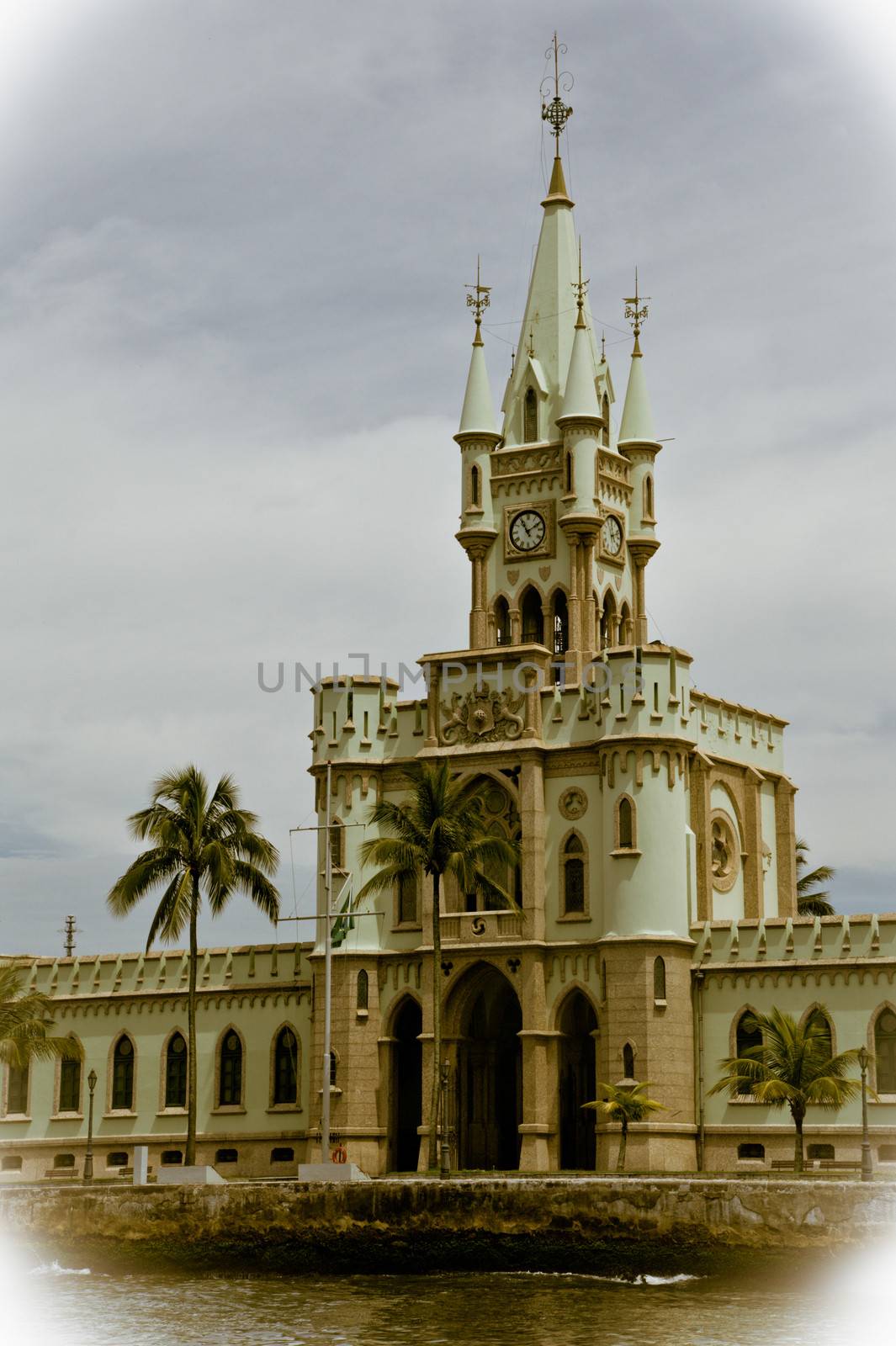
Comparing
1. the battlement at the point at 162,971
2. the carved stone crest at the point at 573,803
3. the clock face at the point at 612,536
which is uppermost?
the clock face at the point at 612,536

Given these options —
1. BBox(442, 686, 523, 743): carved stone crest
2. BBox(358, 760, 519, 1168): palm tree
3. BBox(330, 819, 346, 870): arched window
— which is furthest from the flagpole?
BBox(442, 686, 523, 743): carved stone crest

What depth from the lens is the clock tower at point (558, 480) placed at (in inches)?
2844

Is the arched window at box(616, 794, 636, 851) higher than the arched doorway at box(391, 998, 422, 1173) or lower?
higher

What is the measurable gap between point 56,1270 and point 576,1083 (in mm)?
17945

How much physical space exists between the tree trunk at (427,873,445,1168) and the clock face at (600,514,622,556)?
15070 millimetres

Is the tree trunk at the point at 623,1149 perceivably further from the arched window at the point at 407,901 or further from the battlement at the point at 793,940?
the arched window at the point at 407,901

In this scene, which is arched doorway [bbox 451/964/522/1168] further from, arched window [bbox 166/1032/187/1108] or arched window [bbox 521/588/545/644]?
arched window [bbox 521/588/545/644]

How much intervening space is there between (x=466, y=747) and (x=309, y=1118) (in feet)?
41.6

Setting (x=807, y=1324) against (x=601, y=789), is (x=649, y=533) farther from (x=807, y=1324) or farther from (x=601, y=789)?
(x=807, y=1324)

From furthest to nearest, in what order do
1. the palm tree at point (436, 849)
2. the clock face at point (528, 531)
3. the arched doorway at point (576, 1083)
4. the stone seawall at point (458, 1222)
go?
the clock face at point (528, 531)
the arched doorway at point (576, 1083)
the palm tree at point (436, 849)
the stone seawall at point (458, 1222)

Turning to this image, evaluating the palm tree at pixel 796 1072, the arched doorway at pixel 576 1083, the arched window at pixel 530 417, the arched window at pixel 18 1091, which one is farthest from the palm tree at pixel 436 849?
the arched window at pixel 18 1091

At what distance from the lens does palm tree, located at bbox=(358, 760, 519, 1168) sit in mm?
61031

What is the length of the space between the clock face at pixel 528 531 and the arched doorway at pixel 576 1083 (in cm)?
1583

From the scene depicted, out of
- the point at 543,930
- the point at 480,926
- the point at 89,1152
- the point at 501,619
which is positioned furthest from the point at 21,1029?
the point at 501,619
